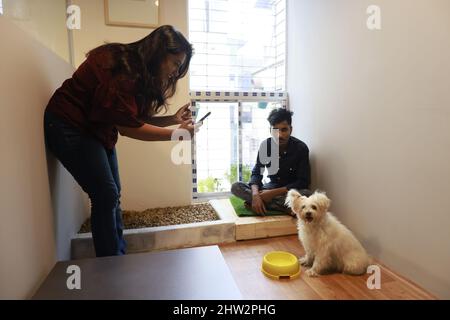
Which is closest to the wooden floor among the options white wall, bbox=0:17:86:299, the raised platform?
the raised platform

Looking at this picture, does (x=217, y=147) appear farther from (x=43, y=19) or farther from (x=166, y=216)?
(x=43, y=19)

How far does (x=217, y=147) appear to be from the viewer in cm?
284

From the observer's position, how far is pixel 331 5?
2.15m

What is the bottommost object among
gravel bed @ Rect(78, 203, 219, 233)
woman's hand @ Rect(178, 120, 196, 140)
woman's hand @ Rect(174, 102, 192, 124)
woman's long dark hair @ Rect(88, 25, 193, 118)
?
gravel bed @ Rect(78, 203, 219, 233)

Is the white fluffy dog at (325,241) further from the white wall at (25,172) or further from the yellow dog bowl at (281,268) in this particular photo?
the white wall at (25,172)

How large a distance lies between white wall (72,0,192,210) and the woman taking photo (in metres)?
1.11

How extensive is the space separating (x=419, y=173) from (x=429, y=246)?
371 mm

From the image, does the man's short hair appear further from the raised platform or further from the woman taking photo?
the woman taking photo

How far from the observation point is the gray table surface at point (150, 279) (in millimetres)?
1063

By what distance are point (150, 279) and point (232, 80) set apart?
216cm

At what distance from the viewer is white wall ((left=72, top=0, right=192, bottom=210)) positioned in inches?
92.0

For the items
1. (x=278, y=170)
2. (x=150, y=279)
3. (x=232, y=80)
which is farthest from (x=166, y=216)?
(x=232, y=80)

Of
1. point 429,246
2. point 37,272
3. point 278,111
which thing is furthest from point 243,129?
point 37,272

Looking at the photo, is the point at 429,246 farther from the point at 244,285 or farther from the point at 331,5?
the point at 331,5
